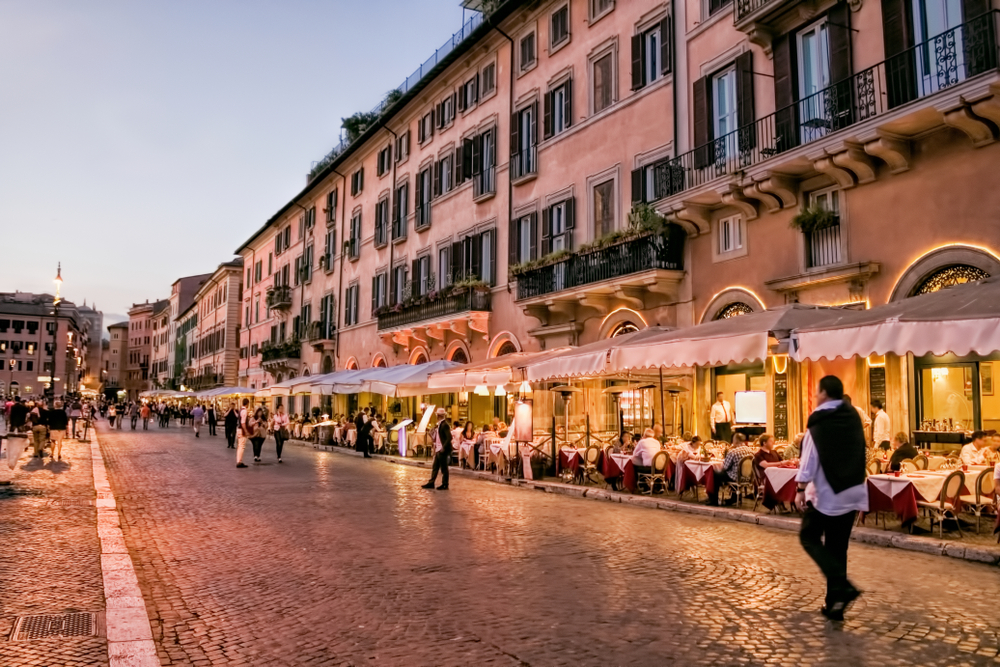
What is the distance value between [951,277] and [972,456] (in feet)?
13.7

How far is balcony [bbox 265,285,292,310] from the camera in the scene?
5294 cm

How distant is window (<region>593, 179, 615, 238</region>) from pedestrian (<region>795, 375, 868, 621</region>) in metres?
16.3

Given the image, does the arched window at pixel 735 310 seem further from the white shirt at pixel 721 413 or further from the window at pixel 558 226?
the window at pixel 558 226

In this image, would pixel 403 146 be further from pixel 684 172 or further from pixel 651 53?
pixel 684 172

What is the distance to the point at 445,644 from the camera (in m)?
5.38

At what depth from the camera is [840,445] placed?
608 cm

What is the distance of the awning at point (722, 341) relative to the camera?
11477 millimetres

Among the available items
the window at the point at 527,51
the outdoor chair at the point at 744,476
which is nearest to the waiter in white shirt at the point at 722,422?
the outdoor chair at the point at 744,476

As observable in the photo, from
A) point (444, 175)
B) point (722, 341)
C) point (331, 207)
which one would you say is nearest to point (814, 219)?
point (722, 341)

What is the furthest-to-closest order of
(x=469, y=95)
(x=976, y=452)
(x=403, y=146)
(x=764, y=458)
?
(x=403, y=146) → (x=469, y=95) → (x=764, y=458) → (x=976, y=452)

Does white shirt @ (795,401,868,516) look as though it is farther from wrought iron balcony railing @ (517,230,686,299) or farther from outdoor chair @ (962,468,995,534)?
wrought iron balcony railing @ (517,230,686,299)

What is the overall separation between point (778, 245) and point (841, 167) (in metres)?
2.43

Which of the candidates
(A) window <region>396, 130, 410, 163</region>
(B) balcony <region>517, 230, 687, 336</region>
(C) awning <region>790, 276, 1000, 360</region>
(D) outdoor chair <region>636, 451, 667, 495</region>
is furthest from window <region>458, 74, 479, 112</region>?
(C) awning <region>790, 276, 1000, 360</region>

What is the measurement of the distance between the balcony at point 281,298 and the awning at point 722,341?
138 feet
